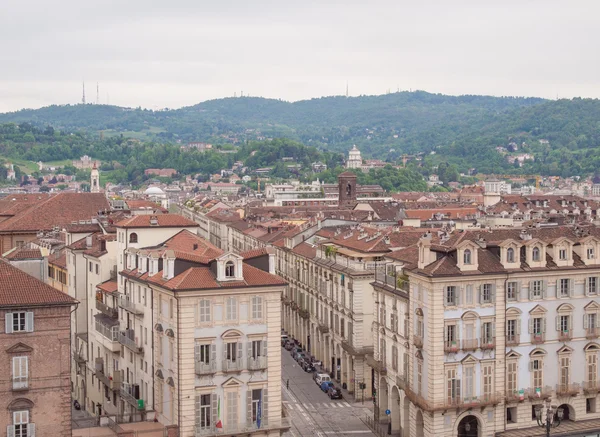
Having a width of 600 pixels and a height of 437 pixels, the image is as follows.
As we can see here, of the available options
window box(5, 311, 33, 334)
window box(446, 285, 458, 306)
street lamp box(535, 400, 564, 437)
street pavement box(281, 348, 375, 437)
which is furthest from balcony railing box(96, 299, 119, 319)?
street lamp box(535, 400, 564, 437)

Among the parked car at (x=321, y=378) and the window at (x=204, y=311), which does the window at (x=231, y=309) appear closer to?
the window at (x=204, y=311)

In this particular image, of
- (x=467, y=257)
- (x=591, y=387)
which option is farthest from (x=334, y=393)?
(x=467, y=257)

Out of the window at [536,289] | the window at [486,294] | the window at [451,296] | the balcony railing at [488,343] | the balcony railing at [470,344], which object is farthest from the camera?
the window at [536,289]

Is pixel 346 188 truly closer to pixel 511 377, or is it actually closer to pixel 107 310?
pixel 107 310

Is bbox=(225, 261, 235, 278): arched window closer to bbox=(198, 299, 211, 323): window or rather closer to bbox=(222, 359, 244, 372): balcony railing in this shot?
bbox=(198, 299, 211, 323): window

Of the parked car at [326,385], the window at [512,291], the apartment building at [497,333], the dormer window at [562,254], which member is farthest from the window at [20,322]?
the parked car at [326,385]
